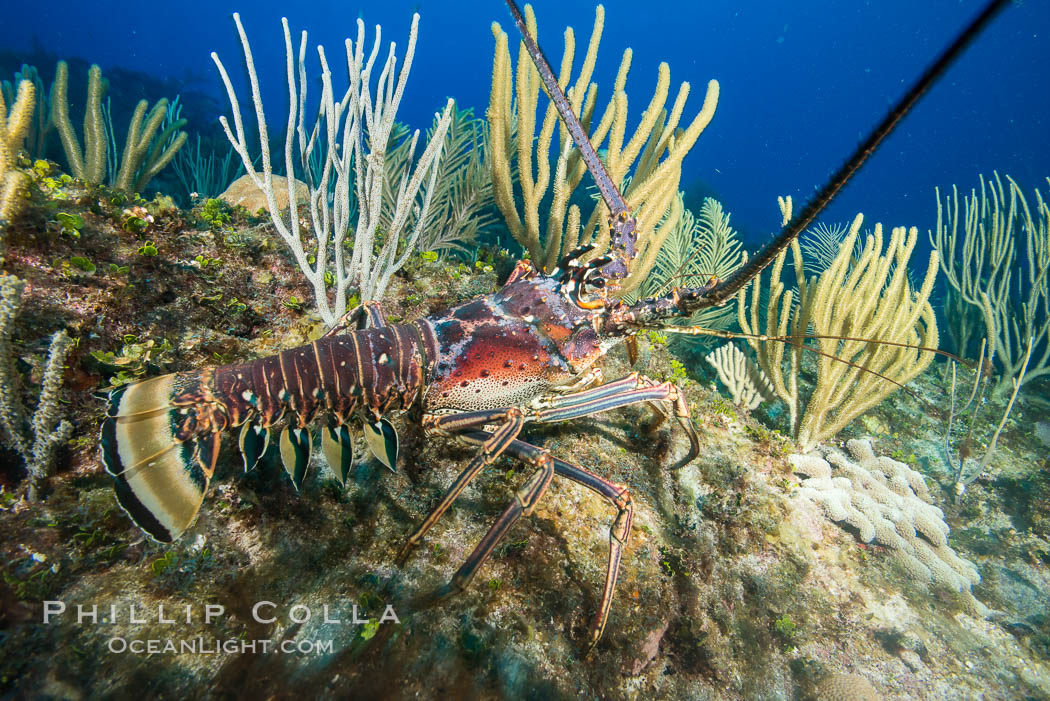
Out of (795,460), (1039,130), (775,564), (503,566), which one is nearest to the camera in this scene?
(503,566)

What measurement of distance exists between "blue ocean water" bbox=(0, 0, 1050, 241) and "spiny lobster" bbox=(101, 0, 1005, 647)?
156ft

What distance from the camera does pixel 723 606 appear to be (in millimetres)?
2738

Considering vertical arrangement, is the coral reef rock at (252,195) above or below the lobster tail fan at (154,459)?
above

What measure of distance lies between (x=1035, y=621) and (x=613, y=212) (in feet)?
16.5

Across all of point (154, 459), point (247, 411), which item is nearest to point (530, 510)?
point (247, 411)

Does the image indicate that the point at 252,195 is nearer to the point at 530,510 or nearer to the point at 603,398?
the point at 603,398

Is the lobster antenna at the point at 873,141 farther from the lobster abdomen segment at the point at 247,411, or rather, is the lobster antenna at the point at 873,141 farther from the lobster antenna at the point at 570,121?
the lobster abdomen segment at the point at 247,411

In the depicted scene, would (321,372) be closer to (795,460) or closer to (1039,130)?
(795,460)

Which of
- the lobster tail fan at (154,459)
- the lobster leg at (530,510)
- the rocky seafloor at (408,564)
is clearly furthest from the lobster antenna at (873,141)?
the lobster tail fan at (154,459)

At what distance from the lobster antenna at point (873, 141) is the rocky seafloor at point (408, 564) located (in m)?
1.90

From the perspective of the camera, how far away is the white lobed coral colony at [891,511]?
3479mm

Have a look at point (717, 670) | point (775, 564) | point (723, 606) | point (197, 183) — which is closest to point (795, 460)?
point (775, 564)

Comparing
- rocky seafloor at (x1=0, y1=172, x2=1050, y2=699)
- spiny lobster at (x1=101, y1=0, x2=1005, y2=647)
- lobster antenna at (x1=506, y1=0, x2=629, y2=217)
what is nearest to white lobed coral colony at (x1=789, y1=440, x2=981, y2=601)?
rocky seafloor at (x1=0, y1=172, x2=1050, y2=699)

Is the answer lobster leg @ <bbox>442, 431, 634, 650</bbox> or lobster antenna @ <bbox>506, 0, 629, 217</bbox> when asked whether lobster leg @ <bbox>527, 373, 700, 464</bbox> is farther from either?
lobster antenna @ <bbox>506, 0, 629, 217</bbox>
